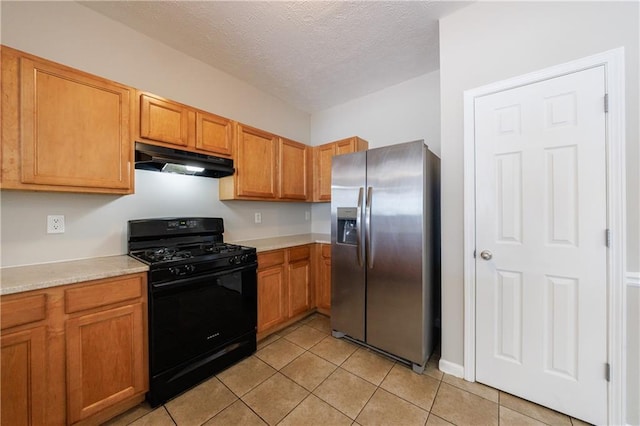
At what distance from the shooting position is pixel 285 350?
2.23m

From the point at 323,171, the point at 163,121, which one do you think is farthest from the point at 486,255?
the point at 163,121

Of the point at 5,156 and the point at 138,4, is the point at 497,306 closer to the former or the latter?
the point at 5,156

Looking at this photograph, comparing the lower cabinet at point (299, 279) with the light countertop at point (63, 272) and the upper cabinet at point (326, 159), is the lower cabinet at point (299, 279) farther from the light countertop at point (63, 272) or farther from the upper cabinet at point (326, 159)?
the light countertop at point (63, 272)

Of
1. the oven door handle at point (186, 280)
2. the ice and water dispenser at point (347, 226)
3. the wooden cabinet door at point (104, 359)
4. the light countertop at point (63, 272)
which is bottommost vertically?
the wooden cabinet door at point (104, 359)

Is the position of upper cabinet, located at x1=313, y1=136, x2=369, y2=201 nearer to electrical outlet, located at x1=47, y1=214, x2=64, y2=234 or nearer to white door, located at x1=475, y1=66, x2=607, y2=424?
white door, located at x1=475, y1=66, x2=607, y2=424

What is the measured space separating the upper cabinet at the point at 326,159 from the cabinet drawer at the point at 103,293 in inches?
85.2

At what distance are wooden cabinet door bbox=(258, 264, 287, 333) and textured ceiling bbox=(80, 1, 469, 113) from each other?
213cm

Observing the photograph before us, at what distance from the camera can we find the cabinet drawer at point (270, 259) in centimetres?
232

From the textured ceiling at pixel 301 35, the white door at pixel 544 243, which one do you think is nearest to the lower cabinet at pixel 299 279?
the white door at pixel 544 243

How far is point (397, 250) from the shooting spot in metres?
2.00

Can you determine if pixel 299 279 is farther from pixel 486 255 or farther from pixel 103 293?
pixel 486 255

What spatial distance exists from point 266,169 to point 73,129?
1541 millimetres

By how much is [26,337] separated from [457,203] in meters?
2.73

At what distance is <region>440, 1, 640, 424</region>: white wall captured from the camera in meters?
1.33
